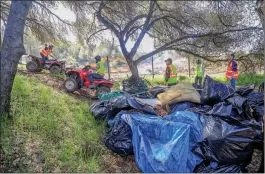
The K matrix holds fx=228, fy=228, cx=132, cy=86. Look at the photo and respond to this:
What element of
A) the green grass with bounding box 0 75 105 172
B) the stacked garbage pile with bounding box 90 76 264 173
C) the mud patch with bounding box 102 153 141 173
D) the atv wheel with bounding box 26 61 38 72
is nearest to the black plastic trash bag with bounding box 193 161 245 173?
the stacked garbage pile with bounding box 90 76 264 173

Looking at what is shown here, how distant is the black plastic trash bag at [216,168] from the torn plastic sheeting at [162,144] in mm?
79

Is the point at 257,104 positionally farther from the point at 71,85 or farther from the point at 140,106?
the point at 71,85

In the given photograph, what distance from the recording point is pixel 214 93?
3574 millimetres

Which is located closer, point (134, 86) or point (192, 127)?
point (192, 127)

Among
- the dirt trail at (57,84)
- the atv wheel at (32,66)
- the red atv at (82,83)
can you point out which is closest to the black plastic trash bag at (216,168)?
the dirt trail at (57,84)

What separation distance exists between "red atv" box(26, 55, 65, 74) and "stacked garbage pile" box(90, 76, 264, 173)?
4980 millimetres

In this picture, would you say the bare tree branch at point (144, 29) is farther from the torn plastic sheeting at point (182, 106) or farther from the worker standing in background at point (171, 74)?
the torn plastic sheeting at point (182, 106)

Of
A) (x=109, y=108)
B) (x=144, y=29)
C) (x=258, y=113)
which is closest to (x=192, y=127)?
(x=258, y=113)

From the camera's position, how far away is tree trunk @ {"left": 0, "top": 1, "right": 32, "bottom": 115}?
2818 mm

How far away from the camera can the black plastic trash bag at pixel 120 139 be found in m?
3.02

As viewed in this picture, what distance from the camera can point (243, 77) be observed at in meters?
10.4

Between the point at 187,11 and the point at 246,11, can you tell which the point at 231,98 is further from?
the point at 246,11

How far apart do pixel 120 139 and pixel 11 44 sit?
6.07 ft

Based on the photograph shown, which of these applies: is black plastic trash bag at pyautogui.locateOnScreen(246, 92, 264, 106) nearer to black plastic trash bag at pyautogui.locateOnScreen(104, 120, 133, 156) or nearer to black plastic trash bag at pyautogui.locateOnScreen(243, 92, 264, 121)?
black plastic trash bag at pyautogui.locateOnScreen(243, 92, 264, 121)
